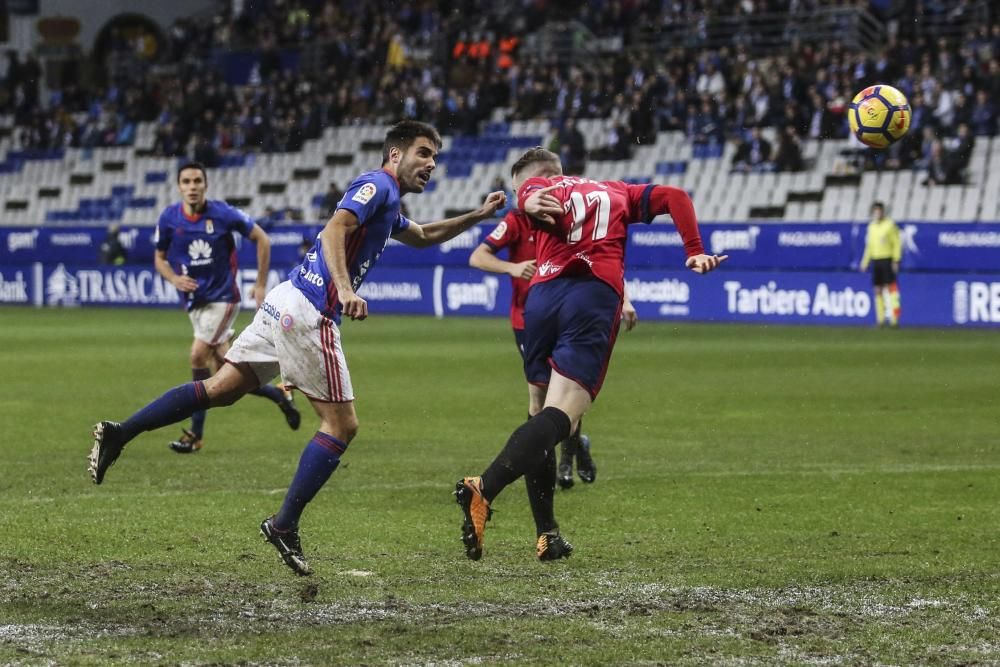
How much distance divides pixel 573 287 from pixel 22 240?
34.6 meters

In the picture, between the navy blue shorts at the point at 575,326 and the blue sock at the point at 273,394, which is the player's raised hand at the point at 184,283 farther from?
the navy blue shorts at the point at 575,326

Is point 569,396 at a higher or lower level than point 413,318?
higher

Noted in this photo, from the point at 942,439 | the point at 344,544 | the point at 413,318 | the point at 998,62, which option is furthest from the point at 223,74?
the point at 344,544

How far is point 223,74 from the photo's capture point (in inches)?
1892

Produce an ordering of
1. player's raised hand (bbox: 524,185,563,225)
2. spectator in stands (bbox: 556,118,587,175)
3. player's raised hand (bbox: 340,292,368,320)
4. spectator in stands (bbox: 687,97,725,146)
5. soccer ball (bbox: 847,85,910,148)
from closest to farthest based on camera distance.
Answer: player's raised hand (bbox: 340,292,368,320) → player's raised hand (bbox: 524,185,563,225) → soccer ball (bbox: 847,85,910,148) → spectator in stands (bbox: 687,97,725,146) → spectator in stands (bbox: 556,118,587,175)

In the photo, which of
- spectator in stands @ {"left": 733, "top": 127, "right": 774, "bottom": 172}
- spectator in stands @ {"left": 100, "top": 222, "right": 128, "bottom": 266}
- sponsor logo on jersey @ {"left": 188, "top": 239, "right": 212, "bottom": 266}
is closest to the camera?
sponsor logo on jersey @ {"left": 188, "top": 239, "right": 212, "bottom": 266}

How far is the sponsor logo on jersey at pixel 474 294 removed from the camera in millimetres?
31812

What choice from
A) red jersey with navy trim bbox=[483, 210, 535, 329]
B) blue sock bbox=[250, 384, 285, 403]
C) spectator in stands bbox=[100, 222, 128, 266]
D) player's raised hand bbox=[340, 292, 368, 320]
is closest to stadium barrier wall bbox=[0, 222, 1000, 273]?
spectator in stands bbox=[100, 222, 128, 266]

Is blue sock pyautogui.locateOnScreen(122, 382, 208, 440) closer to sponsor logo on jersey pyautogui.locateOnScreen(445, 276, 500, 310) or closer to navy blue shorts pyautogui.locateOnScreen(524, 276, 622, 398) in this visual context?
navy blue shorts pyautogui.locateOnScreen(524, 276, 622, 398)

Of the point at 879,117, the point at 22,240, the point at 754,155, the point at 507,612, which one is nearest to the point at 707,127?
the point at 754,155

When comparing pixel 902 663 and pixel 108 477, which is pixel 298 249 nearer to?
pixel 108 477

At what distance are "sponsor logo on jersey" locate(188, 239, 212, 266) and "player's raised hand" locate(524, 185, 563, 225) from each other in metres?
6.17

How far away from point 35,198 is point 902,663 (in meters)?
43.9

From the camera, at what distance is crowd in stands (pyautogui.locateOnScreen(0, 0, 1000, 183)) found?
3192cm
